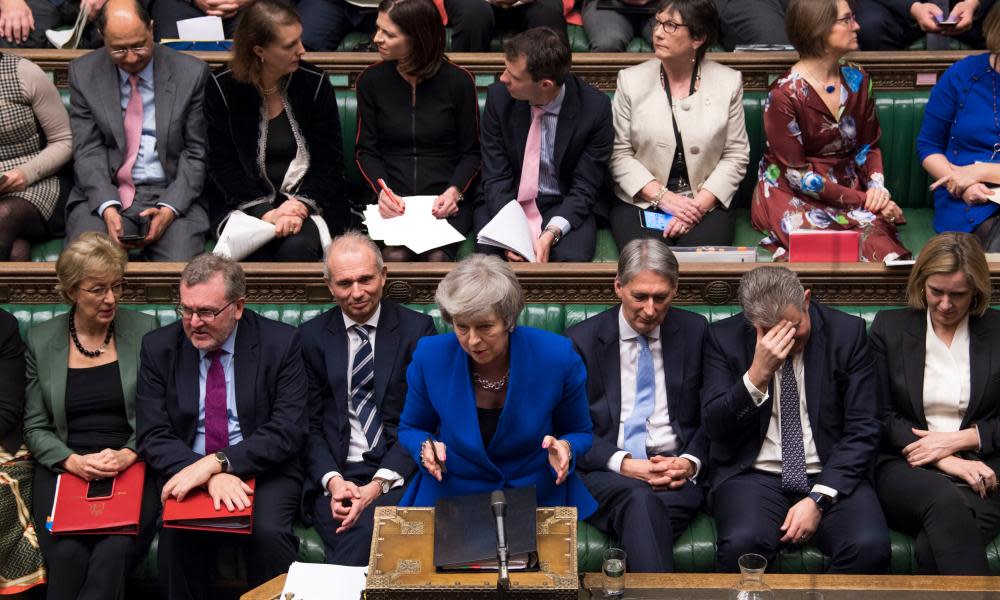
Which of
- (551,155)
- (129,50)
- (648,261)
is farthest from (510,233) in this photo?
(129,50)

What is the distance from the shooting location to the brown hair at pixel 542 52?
13.8 feet

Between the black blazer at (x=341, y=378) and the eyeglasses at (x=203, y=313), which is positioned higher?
the eyeglasses at (x=203, y=313)

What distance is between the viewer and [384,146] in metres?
4.54

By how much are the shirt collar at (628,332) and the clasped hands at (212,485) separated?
3.75ft

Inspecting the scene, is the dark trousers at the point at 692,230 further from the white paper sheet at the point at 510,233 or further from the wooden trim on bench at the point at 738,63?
the wooden trim on bench at the point at 738,63

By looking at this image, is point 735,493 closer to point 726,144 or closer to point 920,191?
point 726,144

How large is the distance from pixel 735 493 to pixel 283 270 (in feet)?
5.07

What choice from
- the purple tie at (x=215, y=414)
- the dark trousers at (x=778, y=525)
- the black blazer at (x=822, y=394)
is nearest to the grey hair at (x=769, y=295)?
the black blazer at (x=822, y=394)

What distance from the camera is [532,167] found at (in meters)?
4.39

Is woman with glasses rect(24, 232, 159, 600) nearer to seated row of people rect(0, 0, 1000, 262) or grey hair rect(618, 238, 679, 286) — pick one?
seated row of people rect(0, 0, 1000, 262)

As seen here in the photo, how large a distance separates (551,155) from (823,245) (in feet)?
3.32

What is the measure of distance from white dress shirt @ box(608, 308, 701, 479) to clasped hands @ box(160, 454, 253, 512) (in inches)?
42.7

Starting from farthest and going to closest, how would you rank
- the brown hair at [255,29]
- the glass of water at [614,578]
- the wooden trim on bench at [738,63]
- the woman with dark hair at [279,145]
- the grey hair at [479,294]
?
1. the wooden trim on bench at [738,63]
2. the woman with dark hair at [279,145]
3. the brown hair at [255,29]
4. the grey hair at [479,294]
5. the glass of water at [614,578]

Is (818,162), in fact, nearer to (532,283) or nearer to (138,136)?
(532,283)
